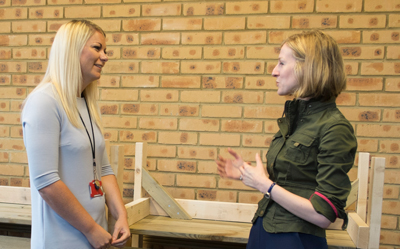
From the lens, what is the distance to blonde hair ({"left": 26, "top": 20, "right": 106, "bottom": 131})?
53.4 inches

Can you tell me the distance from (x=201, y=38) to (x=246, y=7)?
0.39 meters

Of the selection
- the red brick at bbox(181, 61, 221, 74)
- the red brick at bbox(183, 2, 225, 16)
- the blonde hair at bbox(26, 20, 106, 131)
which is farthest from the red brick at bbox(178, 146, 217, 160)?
the blonde hair at bbox(26, 20, 106, 131)

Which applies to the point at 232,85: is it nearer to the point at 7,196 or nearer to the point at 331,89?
the point at 331,89

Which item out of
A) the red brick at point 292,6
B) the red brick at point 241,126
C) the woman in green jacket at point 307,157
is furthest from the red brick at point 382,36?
the woman in green jacket at point 307,157

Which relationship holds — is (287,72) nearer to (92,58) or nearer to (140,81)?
(92,58)

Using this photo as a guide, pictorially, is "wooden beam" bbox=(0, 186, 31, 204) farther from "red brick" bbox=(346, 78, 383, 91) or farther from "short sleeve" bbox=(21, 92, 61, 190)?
"red brick" bbox=(346, 78, 383, 91)

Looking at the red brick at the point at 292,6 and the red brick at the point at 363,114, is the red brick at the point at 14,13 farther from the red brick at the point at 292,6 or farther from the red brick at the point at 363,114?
the red brick at the point at 363,114

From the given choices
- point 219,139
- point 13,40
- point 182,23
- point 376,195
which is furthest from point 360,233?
point 13,40

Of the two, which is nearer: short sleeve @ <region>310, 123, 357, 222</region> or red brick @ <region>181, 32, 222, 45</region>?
short sleeve @ <region>310, 123, 357, 222</region>

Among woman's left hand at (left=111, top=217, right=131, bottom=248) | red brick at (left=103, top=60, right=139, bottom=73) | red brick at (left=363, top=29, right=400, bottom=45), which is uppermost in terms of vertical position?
red brick at (left=363, top=29, right=400, bottom=45)

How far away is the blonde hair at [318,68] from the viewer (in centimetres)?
121

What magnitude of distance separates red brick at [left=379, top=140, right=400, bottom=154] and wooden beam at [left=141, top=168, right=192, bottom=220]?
138cm

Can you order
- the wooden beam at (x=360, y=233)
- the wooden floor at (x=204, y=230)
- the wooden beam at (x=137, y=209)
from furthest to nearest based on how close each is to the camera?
the wooden beam at (x=137, y=209) < the wooden floor at (x=204, y=230) < the wooden beam at (x=360, y=233)

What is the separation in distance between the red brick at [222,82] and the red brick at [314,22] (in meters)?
0.54
